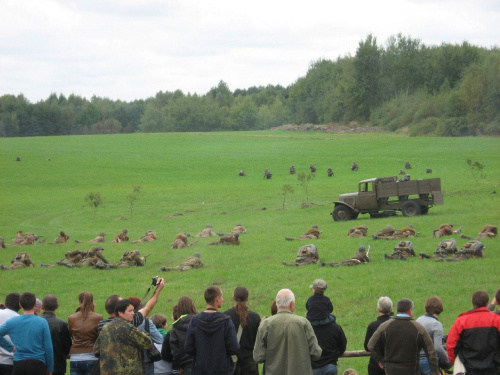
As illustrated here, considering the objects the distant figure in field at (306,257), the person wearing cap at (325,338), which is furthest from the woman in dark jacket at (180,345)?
the distant figure in field at (306,257)

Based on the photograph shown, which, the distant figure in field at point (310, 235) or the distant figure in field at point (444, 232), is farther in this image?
the distant figure in field at point (310, 235)

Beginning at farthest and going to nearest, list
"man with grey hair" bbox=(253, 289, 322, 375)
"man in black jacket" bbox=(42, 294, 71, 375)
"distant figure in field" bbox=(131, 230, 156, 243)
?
"distant figure in field" bbox=(131, 230, 156, 243)
"man in black jacket" bbox=(42, 294, 71, 375)
"man with grey hair" bbox=(253, 289, 322, 375)

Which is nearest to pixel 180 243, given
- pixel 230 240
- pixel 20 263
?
pixel 230 240

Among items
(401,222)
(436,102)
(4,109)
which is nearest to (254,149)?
(436,102)

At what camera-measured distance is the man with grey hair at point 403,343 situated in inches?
392

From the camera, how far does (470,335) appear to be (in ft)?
32.6

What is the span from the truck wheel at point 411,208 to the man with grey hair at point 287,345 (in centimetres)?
2983

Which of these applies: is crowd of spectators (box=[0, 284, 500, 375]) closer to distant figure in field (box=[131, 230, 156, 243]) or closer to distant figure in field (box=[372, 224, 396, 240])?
distant figure in field (box=[372, 224, 396, 240])

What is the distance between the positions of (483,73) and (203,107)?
241 feet

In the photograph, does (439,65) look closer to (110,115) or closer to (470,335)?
(110,115)

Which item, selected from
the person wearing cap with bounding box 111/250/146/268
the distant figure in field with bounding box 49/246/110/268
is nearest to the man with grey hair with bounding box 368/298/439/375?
the person wearing cap with bounding box 111/250/146/268

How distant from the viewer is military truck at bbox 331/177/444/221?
38656 mm

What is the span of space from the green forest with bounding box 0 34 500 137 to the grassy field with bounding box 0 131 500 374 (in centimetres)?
968

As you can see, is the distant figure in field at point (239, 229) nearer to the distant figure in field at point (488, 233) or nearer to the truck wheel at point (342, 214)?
the truck wheel at point (342, 214)
